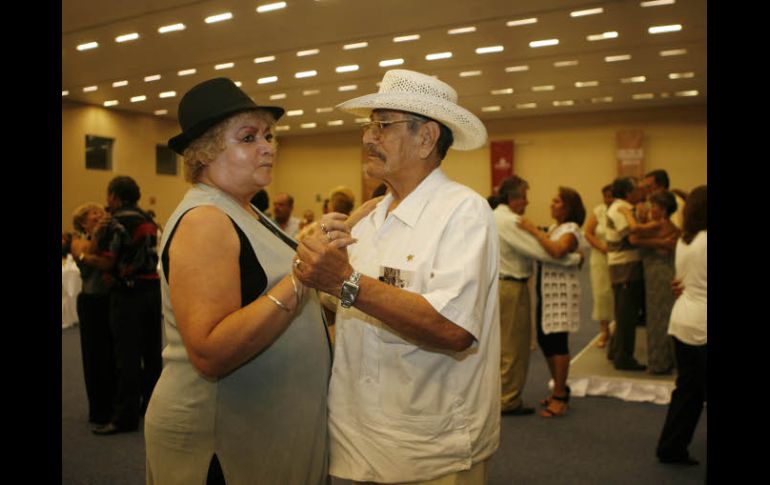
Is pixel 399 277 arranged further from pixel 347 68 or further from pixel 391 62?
pixel 347 68

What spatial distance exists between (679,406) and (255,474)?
3166 millimetres

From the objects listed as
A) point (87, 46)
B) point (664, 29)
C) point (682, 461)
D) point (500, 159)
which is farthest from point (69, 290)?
point (500, 159)

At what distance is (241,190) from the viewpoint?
182 centimetres

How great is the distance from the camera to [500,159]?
2016 centimetres

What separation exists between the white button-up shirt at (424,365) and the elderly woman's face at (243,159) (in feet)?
1.30

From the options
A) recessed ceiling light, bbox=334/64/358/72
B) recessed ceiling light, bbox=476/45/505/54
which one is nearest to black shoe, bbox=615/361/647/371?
recessed ceiling light, bbox=476/45/505/54

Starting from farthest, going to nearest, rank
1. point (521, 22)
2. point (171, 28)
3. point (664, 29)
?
point (664, 29) < point (171, 28) < point (521, 22)

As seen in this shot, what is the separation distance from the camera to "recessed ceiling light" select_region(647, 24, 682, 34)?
9.89 metres

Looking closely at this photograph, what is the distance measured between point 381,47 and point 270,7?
2.67 m

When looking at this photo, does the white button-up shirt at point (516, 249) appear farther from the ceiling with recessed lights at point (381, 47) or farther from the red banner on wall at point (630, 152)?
the red banner on wall at point (630, 152)

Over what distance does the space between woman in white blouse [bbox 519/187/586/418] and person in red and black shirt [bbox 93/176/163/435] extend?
9.38 ft

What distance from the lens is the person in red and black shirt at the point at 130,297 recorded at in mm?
4738

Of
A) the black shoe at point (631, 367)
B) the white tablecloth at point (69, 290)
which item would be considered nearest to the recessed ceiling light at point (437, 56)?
the white tablecloth at point (69, 290)
